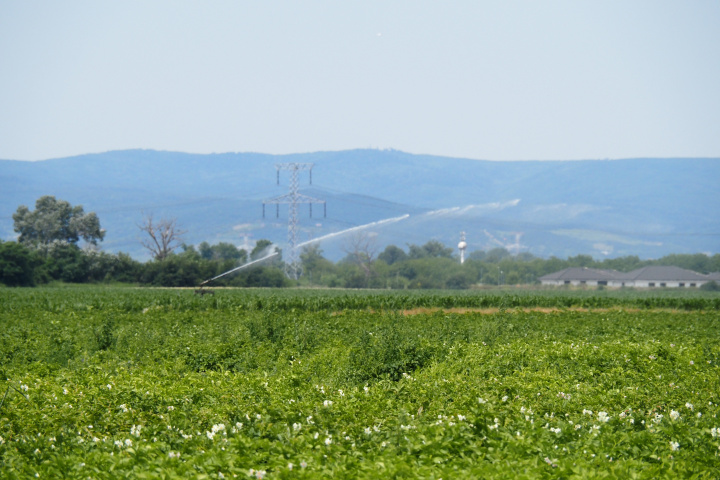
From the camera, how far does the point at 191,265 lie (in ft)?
298

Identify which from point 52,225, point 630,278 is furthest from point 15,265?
point 630,278

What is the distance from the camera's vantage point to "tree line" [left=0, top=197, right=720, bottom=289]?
89375 millimetres

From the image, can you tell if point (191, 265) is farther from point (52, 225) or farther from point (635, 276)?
point (635, 276)

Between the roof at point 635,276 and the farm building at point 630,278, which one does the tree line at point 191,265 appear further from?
the roof at point 635,276

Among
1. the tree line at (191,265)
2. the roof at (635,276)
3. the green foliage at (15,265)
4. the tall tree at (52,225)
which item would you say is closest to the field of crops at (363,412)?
the green foliage at (15,265)

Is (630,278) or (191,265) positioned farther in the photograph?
(630,278)

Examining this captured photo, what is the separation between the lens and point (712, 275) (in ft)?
574

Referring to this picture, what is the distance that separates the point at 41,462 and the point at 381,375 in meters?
8.41

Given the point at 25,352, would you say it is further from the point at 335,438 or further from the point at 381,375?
the point at 335,438

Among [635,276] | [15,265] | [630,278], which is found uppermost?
[15,265]

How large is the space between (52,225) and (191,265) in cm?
3533

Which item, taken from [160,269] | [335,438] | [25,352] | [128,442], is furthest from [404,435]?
[160,269]

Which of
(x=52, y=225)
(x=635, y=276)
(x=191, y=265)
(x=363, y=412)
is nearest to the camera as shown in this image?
(x=363, y=412)

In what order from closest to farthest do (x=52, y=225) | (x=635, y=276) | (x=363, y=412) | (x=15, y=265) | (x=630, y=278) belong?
1. (x=363, y=412)
2. (x=15, y=265)
3. (x=52, y=225)
4. (x=630, y=278)
5. (x=635, y=276)
